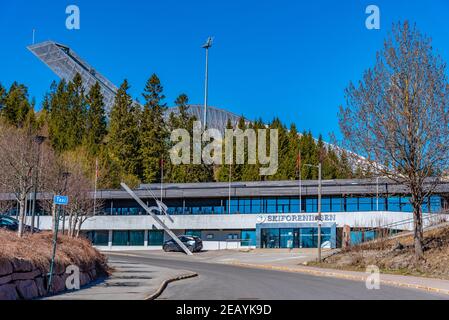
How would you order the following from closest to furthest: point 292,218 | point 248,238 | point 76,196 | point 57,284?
point 57,284 → point 76,196 → point 292,218 → point 248,238

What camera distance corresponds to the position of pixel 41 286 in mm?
18172

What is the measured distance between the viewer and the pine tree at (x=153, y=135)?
323 feet

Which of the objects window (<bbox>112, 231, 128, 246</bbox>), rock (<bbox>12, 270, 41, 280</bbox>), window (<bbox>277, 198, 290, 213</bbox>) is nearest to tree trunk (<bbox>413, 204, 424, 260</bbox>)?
rock (<bbox>12, 270, 41, 280</bbox>)

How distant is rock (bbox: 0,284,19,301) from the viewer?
612 inches

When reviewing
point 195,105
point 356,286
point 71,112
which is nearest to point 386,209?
point 356,286

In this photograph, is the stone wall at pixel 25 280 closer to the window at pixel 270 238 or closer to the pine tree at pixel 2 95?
the window at pixel 270 238

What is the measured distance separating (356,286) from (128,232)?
4919 centimetres

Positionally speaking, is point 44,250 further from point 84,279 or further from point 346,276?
point 346,276

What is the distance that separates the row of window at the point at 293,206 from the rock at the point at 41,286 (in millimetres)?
50816

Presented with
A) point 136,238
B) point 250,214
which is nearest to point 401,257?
point 250,214

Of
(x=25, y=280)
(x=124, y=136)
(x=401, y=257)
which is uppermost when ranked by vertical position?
(x=124, y=136)

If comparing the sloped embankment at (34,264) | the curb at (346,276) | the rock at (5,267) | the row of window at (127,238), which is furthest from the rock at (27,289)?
the row of window at (127,238)

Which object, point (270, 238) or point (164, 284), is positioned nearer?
point (164, 284)

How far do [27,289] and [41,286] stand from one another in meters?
1.17
